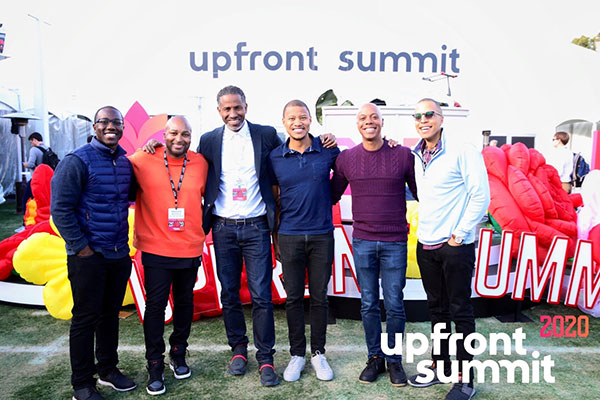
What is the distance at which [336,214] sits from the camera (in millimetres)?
4188

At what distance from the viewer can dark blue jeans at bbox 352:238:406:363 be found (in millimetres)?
2803

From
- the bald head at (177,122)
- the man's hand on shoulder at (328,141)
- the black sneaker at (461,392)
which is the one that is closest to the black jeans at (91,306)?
the bald head at (177,122)

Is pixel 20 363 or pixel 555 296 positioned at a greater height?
pixel 555 296

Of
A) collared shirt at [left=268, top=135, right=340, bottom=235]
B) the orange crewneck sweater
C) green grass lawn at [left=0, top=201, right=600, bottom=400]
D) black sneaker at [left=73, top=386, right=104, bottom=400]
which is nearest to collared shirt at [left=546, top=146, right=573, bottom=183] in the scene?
green grass lawn at [left=0, top=201, right=600, bottom=400]

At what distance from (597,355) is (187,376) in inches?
116

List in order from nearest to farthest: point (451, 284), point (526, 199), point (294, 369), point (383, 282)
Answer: point (451, 284)
point (383, 282)
point (294, 369)
point (526, 199)

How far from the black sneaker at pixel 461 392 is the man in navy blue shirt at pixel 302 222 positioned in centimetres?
75

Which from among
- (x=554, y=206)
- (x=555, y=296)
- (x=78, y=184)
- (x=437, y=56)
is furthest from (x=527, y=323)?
(x=437, y=56)

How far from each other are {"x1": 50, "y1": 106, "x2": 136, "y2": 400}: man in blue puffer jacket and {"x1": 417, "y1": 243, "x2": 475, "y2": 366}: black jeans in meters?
1.81

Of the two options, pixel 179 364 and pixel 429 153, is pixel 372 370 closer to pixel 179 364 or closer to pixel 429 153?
pixel 179 364

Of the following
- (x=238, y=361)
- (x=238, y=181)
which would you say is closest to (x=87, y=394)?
(x=238, y=361)

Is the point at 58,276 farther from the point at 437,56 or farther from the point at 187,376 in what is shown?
the point at 437,56

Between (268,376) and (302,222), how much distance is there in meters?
1.01

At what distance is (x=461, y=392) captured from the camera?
269cm
